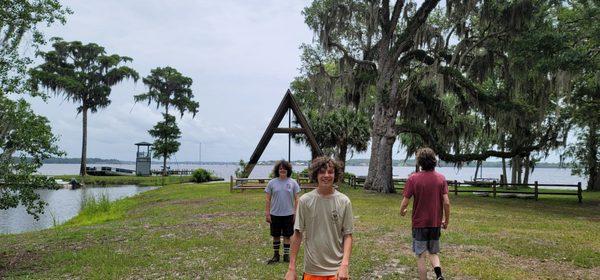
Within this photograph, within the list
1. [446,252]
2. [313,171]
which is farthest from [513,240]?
[313,171]

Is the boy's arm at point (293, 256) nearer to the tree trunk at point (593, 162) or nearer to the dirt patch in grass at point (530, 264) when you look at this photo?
the dirt patch in grass at point (530, 264)

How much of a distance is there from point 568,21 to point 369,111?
16788mm

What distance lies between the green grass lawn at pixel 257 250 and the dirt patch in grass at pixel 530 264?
0.05ft

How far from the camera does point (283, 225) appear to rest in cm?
770

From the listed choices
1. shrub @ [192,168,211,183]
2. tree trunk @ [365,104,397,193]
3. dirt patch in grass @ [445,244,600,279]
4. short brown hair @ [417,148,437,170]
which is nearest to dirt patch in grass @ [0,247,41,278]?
short brown hair @ [417,148,437,170]

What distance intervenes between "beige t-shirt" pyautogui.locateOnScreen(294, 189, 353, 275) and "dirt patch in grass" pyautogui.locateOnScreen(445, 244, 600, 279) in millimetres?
5051

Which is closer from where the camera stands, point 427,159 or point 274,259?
point 427,159

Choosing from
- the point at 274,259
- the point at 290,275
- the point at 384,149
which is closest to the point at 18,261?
the point at 274,259

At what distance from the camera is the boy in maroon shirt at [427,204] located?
5.81 m

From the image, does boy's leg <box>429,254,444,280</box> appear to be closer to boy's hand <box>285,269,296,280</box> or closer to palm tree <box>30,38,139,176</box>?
boy's hand <box>285,269,296,280</box>

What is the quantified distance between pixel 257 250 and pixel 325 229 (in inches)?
225

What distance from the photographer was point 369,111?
35062mm

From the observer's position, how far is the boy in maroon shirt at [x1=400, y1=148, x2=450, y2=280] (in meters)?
5.81

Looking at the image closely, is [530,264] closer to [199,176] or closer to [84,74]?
[199,176]
